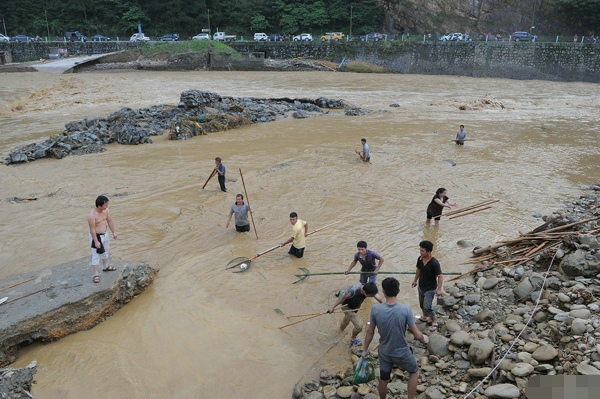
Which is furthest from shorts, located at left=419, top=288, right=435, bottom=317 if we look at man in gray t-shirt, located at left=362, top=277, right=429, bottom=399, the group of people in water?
man in gray t-shirt, located at left=362, top=277, right=429, bottom=399

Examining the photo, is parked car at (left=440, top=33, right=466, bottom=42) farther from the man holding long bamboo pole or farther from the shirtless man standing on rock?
the shirtless man standing on rock

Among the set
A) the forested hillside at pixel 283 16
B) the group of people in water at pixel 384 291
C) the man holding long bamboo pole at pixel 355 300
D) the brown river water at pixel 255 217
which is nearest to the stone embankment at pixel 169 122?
the brown river water at pixel 255 217

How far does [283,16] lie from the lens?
63062mm

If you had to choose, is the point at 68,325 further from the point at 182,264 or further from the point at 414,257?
the point at 414,257

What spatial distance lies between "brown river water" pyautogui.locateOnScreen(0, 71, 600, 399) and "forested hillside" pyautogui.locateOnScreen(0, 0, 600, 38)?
32907 mm

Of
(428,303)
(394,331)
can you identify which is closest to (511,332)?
(428,303)

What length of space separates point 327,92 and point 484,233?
25559 millimetres

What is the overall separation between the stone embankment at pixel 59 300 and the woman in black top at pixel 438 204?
6676 mm

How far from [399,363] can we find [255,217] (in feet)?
23.1

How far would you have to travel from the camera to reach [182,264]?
28.6 ft

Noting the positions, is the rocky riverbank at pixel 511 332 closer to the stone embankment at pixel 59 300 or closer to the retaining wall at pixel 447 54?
the stone embankment at pixel 59 300

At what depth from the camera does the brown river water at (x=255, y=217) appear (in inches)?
240

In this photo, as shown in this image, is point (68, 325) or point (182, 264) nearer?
point (68, 325)

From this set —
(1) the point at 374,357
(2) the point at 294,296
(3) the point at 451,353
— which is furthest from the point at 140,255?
(3) the point at 451,353
